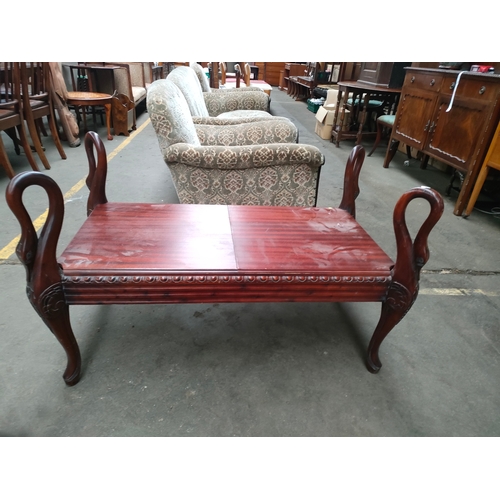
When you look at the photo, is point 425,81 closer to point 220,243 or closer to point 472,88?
point 472,88

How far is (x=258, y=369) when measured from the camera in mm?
1331

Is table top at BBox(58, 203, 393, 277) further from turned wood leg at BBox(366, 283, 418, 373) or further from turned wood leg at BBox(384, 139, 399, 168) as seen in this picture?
turned wood leg at BBox(384, 139, 399, 168)

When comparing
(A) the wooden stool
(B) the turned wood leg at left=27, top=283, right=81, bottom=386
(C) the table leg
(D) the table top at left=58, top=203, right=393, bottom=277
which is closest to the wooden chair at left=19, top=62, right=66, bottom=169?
(D) the table top at left=58, top=203, right=393, bottom=277

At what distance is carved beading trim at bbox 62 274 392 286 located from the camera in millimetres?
1034

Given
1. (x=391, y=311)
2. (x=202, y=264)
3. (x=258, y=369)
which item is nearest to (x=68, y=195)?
(x=202, y=264)

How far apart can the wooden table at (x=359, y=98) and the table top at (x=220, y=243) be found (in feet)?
10.1

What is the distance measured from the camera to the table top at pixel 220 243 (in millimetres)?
1091

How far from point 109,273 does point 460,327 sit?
158 centimetres

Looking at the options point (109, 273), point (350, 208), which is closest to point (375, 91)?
point (350, 208)

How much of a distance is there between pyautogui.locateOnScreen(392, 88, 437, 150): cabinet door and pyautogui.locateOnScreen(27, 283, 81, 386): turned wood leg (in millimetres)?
3224

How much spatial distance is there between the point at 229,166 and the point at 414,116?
2357mm

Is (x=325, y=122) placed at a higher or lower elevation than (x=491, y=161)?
lower

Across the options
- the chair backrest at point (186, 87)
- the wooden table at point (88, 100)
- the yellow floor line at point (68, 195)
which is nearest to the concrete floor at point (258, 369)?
the yellow floor line at point (68, 195)

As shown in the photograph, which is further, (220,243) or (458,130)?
(458,130)
